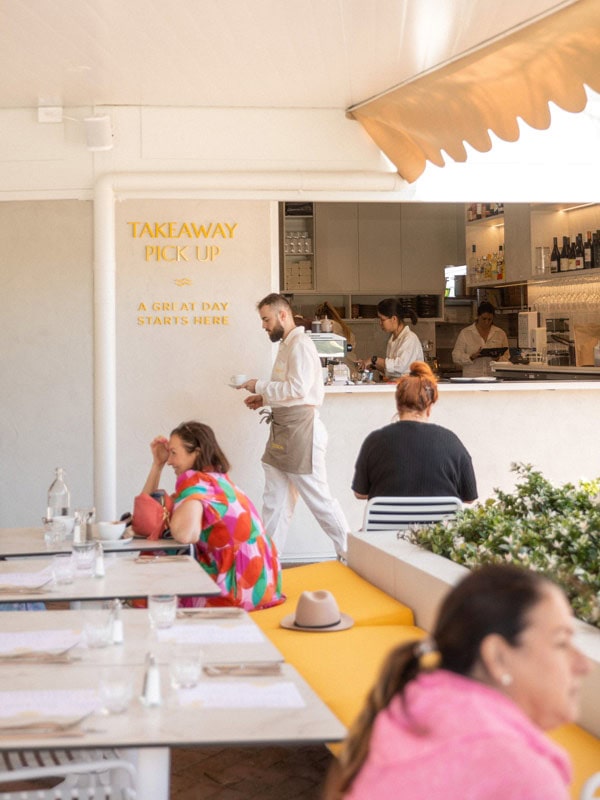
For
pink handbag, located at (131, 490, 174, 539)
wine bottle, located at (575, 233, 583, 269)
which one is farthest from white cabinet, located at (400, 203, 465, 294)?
pink handbag, located at (131, 490, 174, 539)

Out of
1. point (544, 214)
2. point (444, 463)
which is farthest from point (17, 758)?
point (544, 214)

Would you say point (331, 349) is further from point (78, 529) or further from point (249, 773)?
point (249, 773)

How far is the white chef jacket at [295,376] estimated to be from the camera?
7.39m

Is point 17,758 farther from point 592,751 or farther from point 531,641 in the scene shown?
point 531,641

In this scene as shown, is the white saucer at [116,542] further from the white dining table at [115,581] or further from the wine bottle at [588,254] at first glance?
the wine bottle at [588,254]

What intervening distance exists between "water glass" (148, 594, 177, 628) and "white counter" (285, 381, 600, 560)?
A: 5180mm

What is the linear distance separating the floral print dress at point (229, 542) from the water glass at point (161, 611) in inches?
58.4

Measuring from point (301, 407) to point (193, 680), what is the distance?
4985mm

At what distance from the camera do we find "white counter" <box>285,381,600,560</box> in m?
8.36

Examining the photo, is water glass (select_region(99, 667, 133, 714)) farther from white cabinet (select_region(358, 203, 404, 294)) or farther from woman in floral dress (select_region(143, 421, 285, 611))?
white cabinet (select_region(358, 203, 404, 294))

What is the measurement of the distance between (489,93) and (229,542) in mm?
3556

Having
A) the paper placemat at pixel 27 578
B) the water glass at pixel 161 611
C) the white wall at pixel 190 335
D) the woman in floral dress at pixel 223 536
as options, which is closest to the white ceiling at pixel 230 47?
the white wall at pixel 190 335

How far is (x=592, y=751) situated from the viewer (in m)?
3.05

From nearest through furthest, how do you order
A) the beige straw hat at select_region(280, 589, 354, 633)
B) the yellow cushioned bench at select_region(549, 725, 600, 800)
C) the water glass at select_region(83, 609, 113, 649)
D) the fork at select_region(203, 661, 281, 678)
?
the fork at select_region(203, 661, 281, 678) < the yellow cushioned bench at select_region(549, 725, 600, 800) < the water glass at select_region(83, 609, 113, 649) < the beige straw hat at select_region(280, 589, 354, 633)
